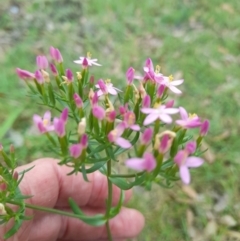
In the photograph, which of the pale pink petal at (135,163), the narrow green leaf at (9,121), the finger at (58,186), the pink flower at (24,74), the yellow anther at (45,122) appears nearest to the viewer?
the pale pink petal at (135,163)

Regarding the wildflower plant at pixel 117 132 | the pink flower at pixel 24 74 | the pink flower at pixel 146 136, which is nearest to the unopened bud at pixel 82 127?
the wildflower plant at pixel 117 132

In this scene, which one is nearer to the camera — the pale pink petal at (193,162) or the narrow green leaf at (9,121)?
the pale pink petal at (193,162)

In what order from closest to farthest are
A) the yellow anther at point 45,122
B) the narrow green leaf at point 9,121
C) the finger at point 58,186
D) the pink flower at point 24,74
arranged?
the yellow anther at point 45,122
the pink flower at point 24,74
the finger at point 58,186
the narrow green leaf at point 9,121

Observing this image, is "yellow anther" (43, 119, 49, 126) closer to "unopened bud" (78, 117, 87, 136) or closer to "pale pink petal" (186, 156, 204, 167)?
"unopened bud" (78, 117, 87, 136)

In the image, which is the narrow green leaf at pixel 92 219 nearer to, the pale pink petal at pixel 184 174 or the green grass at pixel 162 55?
the pale pink petal at pixel 184 174

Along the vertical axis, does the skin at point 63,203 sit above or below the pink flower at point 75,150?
below

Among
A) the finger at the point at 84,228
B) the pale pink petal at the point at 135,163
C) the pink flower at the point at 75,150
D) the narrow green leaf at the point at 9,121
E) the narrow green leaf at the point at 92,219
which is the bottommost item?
the finger at the point at 84,228

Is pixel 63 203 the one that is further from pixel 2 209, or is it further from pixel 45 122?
pixel 45 122
